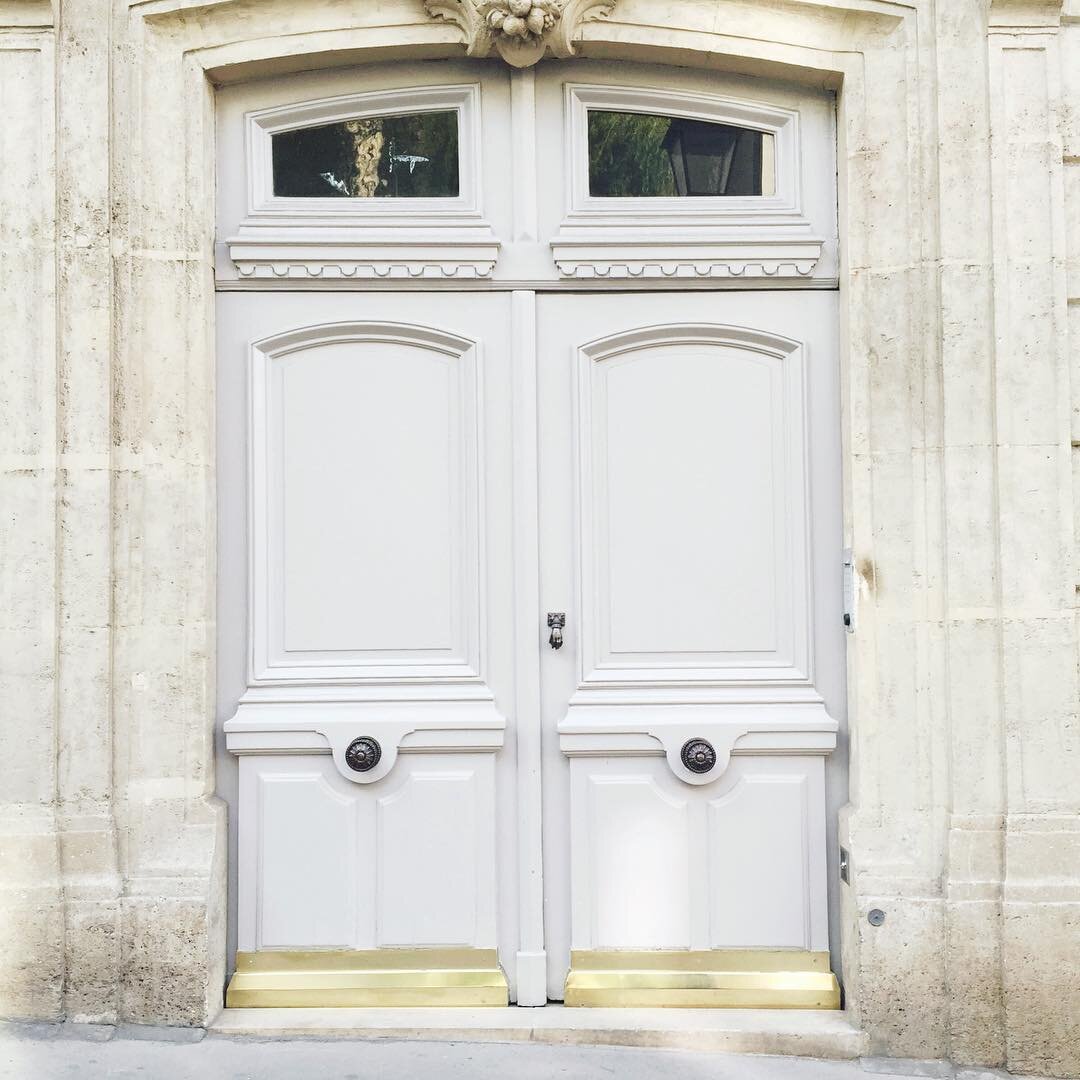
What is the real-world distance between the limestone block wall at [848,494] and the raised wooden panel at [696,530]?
271 millimetres

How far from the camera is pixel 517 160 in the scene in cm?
439

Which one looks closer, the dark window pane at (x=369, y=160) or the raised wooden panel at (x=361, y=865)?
the raised wooden panel at (x=361, y=865)

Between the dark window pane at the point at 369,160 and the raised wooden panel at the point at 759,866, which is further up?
the dark window pane at the point at 369,160

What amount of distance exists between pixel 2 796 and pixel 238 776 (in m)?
0.81

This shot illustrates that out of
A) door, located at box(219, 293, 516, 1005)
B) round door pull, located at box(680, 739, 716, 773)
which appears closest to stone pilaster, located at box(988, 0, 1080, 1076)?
round door pull, located at box(680, 739, 716, 773)

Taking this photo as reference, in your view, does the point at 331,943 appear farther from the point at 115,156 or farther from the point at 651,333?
Answer: the point at 115,156

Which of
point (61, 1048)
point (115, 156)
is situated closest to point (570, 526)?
point (115, 156)

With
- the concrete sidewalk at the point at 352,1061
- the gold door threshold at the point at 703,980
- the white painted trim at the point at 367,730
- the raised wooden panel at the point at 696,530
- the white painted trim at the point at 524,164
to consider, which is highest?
the white painted trim at the point at 524,164

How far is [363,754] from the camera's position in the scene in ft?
13.8

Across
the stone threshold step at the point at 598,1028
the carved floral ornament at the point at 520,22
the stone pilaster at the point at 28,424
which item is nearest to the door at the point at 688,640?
the stone threshold step at the point at 598,1028

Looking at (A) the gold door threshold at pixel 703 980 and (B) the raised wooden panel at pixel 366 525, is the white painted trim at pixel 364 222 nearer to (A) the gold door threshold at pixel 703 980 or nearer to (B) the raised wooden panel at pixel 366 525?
(B) the raised wooden panel at pixel 366 525

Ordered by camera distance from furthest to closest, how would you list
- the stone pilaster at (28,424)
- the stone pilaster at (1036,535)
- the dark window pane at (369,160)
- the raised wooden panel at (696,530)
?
the dark window pane at (369,160)
the raised wooden panel at (696,530)
the stone pilaster at (28,424)
the stone pilaster at (1036,535)

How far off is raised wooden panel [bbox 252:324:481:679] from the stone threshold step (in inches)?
48.4

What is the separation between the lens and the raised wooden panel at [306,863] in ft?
14.0
